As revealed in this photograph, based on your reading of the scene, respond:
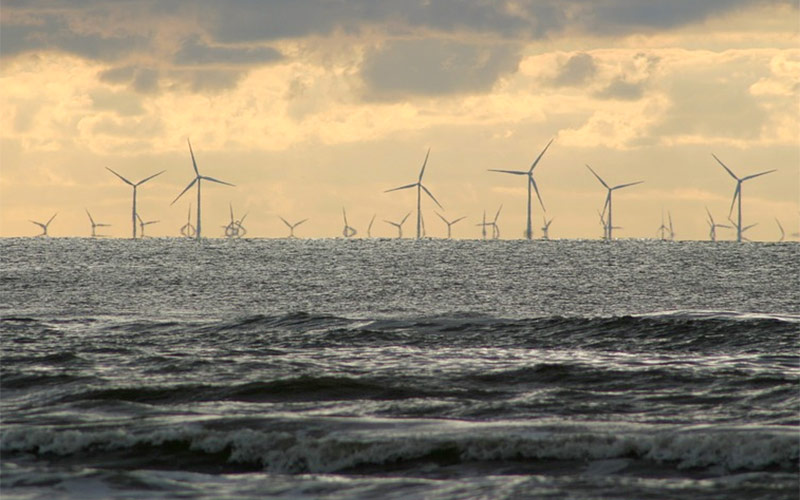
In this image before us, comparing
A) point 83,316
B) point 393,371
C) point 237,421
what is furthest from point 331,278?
point 237,421

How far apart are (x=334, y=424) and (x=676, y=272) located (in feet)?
389

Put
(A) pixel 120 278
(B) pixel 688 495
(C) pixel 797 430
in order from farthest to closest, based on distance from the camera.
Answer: (A) pixel 120 278 → (C) pixel 797 430 → (B) pixel 688 495

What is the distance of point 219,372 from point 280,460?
36.5 feet

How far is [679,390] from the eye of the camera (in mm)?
26656

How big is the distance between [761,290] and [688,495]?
8416 cm

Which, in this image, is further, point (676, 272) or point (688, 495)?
point (676, 272)

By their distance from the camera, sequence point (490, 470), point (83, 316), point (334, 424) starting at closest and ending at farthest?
1. point (490, 470)
2. point (334, 424)
3. point (83, 316)

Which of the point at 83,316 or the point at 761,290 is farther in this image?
the point at 761,290

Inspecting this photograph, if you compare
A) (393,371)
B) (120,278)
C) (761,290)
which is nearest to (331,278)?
(120,278)

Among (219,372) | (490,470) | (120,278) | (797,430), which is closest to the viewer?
(490,470)

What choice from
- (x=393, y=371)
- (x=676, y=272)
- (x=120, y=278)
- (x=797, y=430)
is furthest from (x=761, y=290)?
(x=797, y=430)

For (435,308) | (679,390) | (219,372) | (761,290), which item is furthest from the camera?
(761,290)

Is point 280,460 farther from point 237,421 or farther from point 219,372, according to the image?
point 219,372

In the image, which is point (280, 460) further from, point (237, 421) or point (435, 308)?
point (435, 308)
